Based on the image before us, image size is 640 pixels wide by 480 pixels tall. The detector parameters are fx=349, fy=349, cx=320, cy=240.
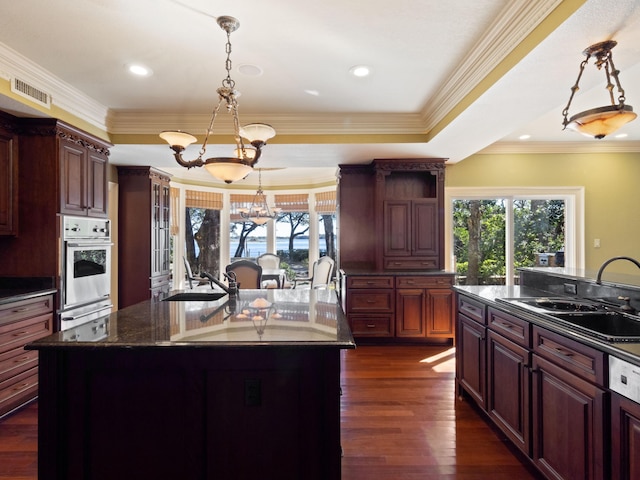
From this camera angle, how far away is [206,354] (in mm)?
1631

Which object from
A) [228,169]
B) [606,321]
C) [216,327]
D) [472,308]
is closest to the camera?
[216,327]

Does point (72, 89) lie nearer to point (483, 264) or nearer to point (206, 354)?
point (206, 354)

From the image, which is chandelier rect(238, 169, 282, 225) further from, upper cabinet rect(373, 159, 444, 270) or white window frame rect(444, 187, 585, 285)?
white window frame rect(444, 187, 585, 285)

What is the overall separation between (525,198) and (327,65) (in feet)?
13.2

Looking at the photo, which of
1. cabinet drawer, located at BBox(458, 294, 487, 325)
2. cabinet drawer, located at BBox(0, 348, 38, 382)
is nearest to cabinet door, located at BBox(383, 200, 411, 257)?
cabinet drawer, located at BBox(458, 294, 487, 325)

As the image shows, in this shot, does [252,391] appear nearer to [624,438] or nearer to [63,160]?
[624,438]

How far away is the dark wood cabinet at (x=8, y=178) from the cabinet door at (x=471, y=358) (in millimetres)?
3985

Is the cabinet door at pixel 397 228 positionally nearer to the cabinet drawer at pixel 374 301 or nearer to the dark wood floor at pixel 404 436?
the cabinet drawer at pixel 374 301

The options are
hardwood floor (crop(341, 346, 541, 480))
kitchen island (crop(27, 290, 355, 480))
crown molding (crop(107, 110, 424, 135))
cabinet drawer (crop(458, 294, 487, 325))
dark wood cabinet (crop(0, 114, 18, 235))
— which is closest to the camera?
kitchen island (crop(27, 290, 355, 480))

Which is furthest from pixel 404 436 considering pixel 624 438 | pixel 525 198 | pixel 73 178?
pixel 525 198

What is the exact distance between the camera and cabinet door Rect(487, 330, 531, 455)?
1961mm

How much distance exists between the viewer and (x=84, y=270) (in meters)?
3.48

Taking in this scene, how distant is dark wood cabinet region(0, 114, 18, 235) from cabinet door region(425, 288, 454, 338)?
14.6 ft

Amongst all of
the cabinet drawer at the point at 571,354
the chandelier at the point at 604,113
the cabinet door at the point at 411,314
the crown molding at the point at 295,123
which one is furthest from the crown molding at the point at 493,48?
the cabinet door at the point at 411,314
